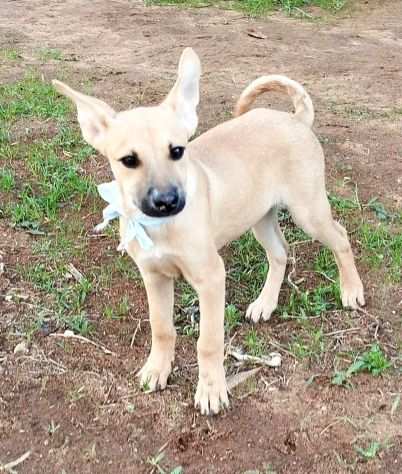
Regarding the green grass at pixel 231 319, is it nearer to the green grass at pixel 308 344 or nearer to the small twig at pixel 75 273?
the green grass at pixel 308 344

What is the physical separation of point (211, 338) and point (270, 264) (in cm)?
101

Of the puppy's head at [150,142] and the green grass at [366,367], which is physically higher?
the puppy's head at [150,142]

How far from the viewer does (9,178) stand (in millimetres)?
5570

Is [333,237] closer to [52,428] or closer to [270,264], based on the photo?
[270,264]

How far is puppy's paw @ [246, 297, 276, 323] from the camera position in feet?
14.3

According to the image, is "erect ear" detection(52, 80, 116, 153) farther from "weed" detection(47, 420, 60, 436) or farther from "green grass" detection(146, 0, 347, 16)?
"green grass" detection(146, 0, 347, 16)

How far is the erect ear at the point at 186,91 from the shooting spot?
3.53m

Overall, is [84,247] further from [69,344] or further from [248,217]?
[248,217]

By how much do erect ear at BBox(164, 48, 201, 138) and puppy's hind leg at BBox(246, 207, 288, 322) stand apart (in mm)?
1077

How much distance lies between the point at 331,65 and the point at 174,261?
5403mm

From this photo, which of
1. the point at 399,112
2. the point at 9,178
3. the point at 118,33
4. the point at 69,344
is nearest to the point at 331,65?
the point at 399,112

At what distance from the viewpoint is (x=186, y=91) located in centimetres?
359

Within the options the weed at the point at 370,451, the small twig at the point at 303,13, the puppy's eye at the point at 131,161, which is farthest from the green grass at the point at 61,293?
the small twig at the point at 303,13

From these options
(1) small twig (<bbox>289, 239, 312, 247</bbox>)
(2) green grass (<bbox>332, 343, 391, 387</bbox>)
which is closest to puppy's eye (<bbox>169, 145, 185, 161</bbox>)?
(2) green grass (<bbox>332, 343, 391, 387</bbox>)
